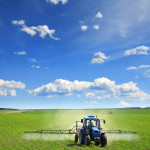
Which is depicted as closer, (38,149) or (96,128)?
(38,149)

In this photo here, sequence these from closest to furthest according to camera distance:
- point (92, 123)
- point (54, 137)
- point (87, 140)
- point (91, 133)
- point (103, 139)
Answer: point (87, 140) < point (103, 139) < point (91, 133) < point (92, 123) < point (54, 137)

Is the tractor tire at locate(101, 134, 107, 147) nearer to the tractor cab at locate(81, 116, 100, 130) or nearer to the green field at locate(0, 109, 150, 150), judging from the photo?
the green field at locate(0, 109, 150, 150)

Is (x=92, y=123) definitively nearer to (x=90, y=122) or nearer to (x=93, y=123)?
(x=90, y=122)

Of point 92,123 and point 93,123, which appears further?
point 93,123

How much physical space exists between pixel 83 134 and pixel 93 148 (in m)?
1.91

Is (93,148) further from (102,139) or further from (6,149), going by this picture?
(6,149)

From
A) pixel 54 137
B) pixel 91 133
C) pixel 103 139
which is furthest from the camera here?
pixel 54 137

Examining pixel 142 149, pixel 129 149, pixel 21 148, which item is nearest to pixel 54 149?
pixel 21 148

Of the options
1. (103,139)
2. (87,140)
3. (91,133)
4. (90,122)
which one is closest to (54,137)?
(90,122)

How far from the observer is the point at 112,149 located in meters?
17.8

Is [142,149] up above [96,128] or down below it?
below

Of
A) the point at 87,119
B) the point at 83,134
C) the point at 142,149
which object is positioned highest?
the point at 87,119

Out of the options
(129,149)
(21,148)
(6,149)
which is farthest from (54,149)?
(129,149)

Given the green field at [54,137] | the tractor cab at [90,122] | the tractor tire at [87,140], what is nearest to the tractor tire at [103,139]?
the green field at [54,137]
